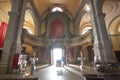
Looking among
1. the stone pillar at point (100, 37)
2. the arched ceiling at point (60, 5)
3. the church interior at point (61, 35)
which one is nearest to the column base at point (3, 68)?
the church interior at point (61, 35)

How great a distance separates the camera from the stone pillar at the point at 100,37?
8547 millimetres

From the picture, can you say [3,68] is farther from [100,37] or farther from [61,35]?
[61,35]

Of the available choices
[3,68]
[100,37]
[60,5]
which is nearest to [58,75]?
[3,68]

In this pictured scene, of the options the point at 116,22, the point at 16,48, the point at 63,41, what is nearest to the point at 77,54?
the point at 63,41

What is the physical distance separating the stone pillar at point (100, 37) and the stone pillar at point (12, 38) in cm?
612

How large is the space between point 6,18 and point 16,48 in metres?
7.44

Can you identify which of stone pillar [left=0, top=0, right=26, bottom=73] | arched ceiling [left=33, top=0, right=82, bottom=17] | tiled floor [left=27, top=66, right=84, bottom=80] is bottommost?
tiled floor [left=27, top=66, right=84, bottom=80]

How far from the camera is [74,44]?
1617 centimetres

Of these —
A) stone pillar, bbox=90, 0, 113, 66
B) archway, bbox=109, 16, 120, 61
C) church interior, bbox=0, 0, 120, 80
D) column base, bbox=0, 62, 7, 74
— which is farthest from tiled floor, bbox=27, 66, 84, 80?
archway, bbox=109, 16, 120, 61

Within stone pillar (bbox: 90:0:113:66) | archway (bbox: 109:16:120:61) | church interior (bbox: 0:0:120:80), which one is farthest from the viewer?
archway (bbox: 109:16:120:61)

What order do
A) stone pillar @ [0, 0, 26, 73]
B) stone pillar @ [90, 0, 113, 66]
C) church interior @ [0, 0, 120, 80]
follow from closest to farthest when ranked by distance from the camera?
stone pillar @ [0, 0, 26, 73] < church interior @ [0, 0, 120, 80] < stone pillar @ [90, 0, 113, 66]

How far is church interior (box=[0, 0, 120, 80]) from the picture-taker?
793 cm

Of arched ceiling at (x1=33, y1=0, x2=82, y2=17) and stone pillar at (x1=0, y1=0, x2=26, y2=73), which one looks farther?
arched ceiling at (x1=33, y1=0, x2=82, y2=17)

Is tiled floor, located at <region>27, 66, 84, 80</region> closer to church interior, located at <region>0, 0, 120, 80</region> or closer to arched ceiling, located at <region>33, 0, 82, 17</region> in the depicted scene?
church interior, located at <region>0, 0, 120, 80</region>
